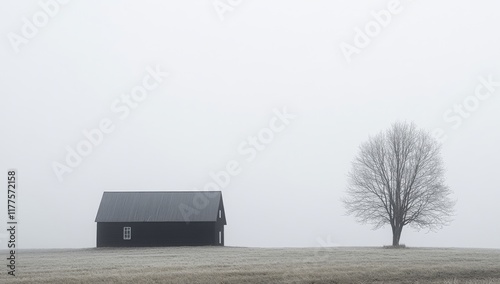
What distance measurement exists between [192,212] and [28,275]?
4066cm

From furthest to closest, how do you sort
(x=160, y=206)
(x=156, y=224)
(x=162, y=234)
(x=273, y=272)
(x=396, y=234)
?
1. (x=160, y=206)
2. (x=156, y=224)
3. (x=162, y=234)
4. (x=396, y=234)
5. (x=273, y=272)

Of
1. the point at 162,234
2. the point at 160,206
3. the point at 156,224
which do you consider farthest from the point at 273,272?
the point at 160,206

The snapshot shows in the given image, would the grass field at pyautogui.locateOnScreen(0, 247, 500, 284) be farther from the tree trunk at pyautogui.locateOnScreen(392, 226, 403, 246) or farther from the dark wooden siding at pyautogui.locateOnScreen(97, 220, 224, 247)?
the dark wooden siding at pyautogui.locateOnScreen(97, 220, 224, 247)

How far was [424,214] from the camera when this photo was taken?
6712 centimetres

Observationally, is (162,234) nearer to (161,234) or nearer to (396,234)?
(161,234)

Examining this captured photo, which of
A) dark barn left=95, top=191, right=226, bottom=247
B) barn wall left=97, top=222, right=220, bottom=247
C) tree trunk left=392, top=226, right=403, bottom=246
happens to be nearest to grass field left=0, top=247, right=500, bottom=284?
tree trunk left=392, top=226, right=403, bottom=246

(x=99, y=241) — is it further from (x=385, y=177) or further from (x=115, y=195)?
(x=385, y=177)

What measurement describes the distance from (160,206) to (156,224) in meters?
2.32

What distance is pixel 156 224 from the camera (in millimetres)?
73062

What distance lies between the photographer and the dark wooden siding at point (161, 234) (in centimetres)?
7256

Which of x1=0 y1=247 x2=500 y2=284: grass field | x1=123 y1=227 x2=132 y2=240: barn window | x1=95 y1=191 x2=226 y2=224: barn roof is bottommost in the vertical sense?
x1=0 y1=247 x2=500 y2=284: grass field

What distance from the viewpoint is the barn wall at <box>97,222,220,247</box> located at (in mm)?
72562

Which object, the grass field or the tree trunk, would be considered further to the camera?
the tree trunk

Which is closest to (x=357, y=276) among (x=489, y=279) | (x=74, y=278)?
(x=489, y=279)
